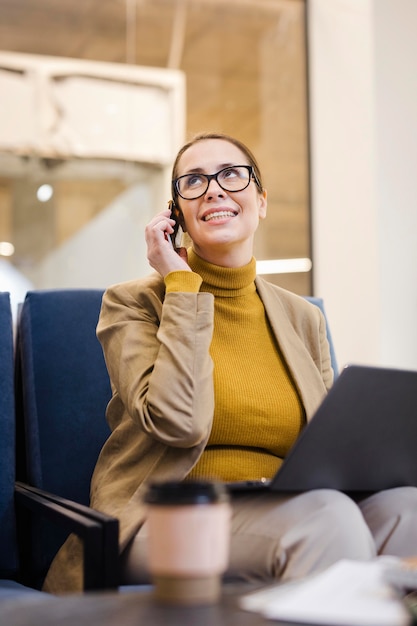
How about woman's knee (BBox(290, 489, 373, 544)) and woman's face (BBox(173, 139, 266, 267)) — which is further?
woman's face (BBox(173, 139, 266, 267))

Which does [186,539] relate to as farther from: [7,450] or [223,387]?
[7,450]

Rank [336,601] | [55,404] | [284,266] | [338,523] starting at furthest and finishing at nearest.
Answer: [284,266]
[55,404]
[338,523]
[336,601]

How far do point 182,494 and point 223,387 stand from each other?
0.84m

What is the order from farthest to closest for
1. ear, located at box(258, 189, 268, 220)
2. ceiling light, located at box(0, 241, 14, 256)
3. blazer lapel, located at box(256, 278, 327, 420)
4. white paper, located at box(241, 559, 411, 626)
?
1. ceiling light, located at box(0, 241, 14, 256)
2. ear, located at box(258, 189, 268, 220)
3. blazer lapel, located at box(256, 278, 327, 420)
4. white paper, located at box(241, 559, 411, 626)

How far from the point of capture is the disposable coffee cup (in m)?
0.76

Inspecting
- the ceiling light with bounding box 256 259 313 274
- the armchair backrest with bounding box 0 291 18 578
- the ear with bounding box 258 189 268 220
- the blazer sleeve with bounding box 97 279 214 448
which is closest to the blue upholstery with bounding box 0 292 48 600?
the armchair backrest with bounding box 0 291 18 578

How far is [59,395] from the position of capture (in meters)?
1.84

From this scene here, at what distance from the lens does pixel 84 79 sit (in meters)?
3.44

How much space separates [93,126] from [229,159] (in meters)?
1.78

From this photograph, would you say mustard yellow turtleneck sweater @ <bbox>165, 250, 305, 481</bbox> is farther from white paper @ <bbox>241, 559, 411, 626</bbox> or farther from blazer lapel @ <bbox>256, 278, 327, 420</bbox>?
white paper @ <bbox>241, 559, 411, 626</bbox>

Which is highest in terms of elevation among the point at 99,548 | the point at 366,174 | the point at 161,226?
the point at 366,174

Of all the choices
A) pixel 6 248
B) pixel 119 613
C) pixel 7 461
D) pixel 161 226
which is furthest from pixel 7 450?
pixel 6 248

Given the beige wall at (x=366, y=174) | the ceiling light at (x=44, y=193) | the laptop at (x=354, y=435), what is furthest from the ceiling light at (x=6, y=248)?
the laptop at (x=354, y=435)

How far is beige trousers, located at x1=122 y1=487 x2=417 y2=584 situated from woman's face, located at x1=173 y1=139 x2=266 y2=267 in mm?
591
